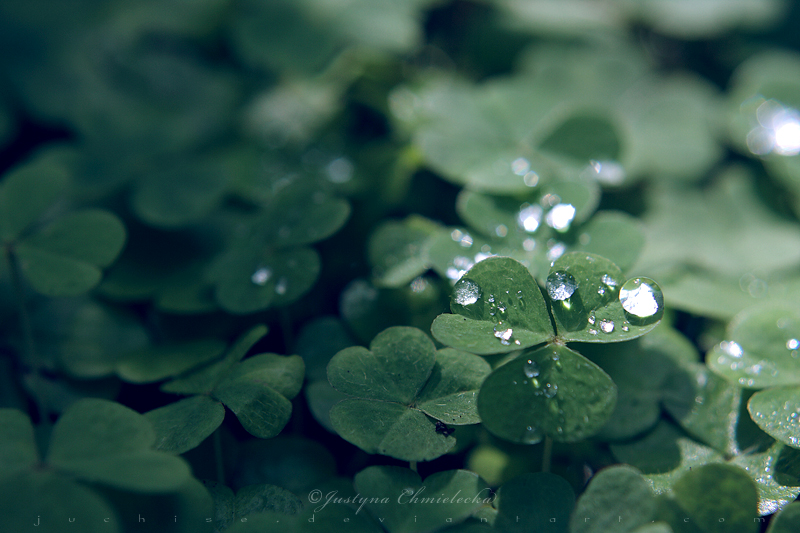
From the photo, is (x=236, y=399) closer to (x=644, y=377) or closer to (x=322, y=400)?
(x=322, y=400)

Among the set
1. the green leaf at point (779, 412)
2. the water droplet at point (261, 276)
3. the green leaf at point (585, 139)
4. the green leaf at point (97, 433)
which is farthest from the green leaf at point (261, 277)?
the green leaf at point (779, 412)

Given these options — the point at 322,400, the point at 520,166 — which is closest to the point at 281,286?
the point at 322,400

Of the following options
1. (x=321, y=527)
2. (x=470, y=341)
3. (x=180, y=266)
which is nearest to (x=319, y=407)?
(x=321, y=527)

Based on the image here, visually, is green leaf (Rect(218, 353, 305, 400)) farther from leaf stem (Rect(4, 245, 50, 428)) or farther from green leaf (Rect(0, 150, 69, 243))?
green leaf (Rect(0, 150, 69, 243))

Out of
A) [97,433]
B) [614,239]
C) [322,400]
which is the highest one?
[614,239]

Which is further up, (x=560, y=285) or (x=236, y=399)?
(x=560, y=285)

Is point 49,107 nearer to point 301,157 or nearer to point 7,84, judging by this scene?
point 7,84

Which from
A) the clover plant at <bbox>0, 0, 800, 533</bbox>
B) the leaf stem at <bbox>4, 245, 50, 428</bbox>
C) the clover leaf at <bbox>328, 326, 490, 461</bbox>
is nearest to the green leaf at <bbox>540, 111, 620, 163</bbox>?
the clover plant at <bbox>0, 0, 800, 533</bbox>

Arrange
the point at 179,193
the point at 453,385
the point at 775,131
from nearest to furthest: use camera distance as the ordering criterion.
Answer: the point at 453,385
the point at 179,193
the point at 775,131
